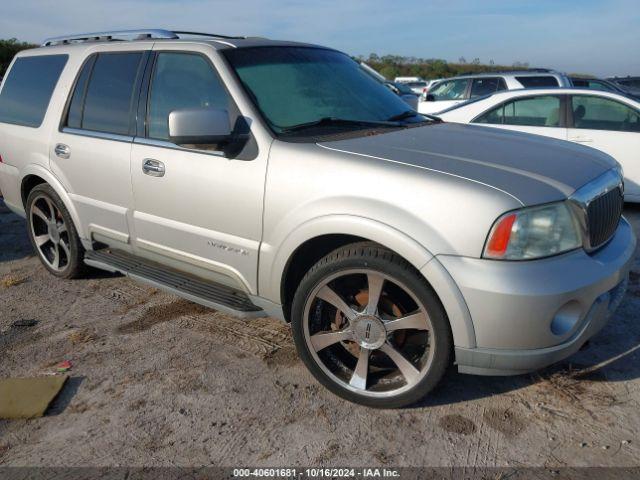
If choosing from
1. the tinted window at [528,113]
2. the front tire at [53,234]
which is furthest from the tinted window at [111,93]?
the tinted window at [528,113]

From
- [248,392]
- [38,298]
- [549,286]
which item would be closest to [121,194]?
[38,298]

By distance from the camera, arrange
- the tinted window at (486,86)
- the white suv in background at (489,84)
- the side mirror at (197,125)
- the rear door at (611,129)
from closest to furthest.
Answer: the side mirror at (197,125) → the rear door at (611,129) → the white suv in background at (489,84) → the tinted window at (486,86)

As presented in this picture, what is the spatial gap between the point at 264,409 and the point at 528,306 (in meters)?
1.43

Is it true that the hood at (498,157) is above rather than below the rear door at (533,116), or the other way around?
above

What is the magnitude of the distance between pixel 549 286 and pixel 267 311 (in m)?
1.54

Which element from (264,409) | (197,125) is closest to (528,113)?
(197,125)

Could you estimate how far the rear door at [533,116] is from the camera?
23.2 feet

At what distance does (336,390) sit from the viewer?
2.96 meters

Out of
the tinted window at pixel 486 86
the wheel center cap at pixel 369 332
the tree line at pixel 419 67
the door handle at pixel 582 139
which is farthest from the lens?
the tree line at pixel 419 67

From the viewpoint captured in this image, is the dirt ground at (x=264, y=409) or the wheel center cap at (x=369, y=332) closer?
the dirt ground at (x=264, y=409)

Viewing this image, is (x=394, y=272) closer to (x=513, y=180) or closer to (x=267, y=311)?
(x=513, y=180)

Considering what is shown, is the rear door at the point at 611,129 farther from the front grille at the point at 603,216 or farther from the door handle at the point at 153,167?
the door handle at the point at 153,167

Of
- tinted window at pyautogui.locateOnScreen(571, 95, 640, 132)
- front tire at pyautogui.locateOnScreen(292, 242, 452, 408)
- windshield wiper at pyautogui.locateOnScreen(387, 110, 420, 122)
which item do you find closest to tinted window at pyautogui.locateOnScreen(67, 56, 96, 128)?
windshield wiper at pyautogui.locateOnScreen(387, 110, 420, 122)

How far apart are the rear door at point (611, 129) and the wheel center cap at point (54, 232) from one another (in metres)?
5.94
